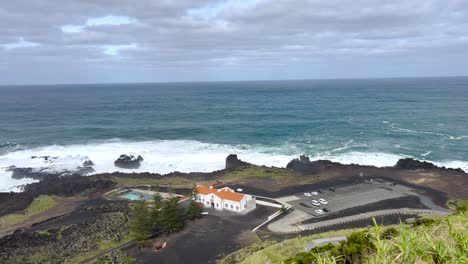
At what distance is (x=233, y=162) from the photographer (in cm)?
7006

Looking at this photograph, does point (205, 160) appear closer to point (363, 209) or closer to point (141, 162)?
point (141, 162)

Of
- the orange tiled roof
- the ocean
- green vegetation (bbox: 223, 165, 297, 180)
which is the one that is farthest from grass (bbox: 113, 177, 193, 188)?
the orange tiled roof

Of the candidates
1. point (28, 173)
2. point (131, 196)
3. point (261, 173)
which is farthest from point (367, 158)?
point (28, 173)

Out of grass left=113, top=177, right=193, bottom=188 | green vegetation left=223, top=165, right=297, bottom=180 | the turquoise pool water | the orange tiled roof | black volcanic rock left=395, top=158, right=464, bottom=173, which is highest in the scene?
black volcanic rock left=395, top=158, right=464, bottom=173

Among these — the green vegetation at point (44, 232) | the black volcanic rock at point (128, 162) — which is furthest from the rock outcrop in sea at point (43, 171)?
the green vegetation at point (44, 232)

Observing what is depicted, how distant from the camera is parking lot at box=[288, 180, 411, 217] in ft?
155

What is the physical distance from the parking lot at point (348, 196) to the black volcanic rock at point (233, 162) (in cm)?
1877

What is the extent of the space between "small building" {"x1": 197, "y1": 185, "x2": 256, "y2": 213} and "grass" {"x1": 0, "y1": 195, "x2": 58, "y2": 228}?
2422 cm

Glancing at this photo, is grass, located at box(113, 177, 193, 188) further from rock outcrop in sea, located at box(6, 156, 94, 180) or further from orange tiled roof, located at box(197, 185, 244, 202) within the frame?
rock outcrop in sea, located at box(6, 156, 94, 180)

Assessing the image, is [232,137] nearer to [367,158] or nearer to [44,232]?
[367,158]

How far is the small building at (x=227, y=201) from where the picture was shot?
4716cm

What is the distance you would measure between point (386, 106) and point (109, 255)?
5356 inches

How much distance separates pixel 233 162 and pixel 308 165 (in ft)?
52.1

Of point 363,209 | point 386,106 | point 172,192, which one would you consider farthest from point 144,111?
point 363,209
